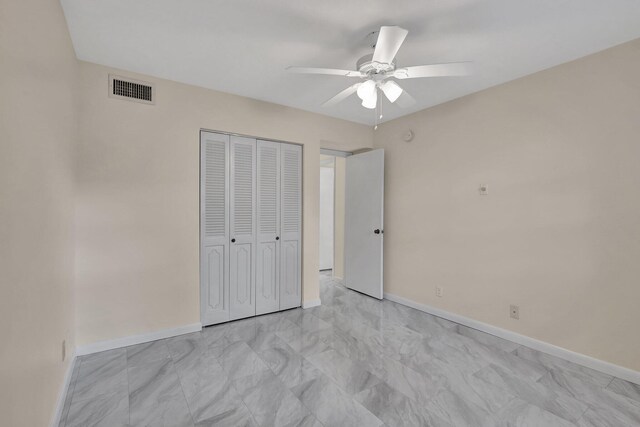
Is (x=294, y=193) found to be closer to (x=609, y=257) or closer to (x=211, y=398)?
(x=211, y=398)

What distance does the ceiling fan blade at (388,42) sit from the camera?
1613mm

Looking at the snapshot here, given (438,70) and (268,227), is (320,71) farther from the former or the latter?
(268,227)

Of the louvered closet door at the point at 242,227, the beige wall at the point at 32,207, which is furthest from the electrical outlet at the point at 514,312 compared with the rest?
the beige wall at the point at 32,207

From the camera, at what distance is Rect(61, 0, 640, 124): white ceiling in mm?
1808

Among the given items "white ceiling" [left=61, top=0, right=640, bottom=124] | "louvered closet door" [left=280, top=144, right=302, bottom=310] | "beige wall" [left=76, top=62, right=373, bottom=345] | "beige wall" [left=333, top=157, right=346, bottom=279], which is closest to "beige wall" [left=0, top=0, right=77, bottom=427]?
"white ceiling" [left=61, top=0, right=640, bottom=124]

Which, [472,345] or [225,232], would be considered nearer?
[472,345]

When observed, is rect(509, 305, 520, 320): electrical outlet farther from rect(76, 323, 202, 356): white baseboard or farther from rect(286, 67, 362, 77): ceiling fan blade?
rect(76, 323, 202, 356): white baseboard

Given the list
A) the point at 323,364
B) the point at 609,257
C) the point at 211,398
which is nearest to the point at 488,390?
the point at 323,364

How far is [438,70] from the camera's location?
6.24 feet

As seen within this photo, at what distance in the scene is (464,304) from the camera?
3.20m

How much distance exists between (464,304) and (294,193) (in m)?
2.30

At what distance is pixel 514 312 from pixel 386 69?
2.50 metres

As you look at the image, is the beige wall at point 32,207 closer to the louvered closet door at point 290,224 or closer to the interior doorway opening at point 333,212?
the louvered closet door at point 290,224

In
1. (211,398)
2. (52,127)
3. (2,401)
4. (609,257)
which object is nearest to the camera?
(2,401)
